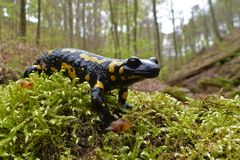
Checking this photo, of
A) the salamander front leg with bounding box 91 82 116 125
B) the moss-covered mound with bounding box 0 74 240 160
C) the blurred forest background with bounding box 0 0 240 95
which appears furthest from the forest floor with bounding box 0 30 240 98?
the salamander front leg with bounding box 91 82 116 125

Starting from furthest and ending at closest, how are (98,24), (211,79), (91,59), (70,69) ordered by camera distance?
(98,24) → (211,79) → (70,69) → (91,59)

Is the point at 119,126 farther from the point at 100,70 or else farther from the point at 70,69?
the point at 70,69

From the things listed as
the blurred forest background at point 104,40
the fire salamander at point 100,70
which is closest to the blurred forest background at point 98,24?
the blurred forest background at point 104,40

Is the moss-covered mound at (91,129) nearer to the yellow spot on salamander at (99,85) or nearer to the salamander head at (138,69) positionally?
the yellow spot on salamander at (99,85)

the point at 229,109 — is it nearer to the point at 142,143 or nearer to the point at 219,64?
the point at 142,143

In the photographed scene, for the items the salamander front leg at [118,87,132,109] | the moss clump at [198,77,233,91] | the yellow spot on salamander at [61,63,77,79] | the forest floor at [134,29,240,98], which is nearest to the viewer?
the salamander front leg at [118,87,132,109]

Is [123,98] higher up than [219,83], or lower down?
lower down

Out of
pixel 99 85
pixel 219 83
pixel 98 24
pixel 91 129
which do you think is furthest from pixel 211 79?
pixel 98 24

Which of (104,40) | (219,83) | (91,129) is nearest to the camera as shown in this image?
(91,129)

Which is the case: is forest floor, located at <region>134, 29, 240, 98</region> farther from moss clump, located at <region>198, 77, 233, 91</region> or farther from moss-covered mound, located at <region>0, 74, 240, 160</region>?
moss-covered mound, located at <region>0, 74, 240, 160</region>
